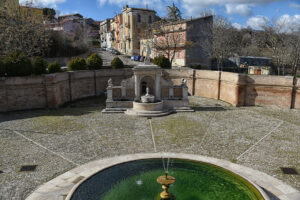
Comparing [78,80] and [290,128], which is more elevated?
[78,80]

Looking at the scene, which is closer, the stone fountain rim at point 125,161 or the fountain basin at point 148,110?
the stone fountain rim at point 125,161

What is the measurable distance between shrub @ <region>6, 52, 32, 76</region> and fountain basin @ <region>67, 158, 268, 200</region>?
1476 cm

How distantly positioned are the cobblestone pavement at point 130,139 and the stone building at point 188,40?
1734cm

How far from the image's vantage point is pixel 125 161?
10164mm

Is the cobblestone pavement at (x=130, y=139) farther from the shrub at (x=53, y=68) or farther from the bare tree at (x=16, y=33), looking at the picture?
the bare tree at (x=16, y=33)

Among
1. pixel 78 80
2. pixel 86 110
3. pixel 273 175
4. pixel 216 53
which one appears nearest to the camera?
pixel 273 175

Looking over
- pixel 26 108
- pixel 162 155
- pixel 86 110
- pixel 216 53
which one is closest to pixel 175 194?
pixel 162 155

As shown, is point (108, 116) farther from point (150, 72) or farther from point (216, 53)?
point (216, 53)

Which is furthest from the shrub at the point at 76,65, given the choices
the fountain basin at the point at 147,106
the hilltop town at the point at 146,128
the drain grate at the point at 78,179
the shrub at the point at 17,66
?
the drain grate at the point at 78,179

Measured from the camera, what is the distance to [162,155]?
36.0 feet

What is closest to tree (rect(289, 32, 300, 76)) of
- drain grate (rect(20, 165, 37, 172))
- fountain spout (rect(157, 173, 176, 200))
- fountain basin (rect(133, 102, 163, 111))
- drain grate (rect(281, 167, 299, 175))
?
fountain basin (rect(133, 102, 163, 111))

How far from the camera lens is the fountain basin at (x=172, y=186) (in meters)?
7.78

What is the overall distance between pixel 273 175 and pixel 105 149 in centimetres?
753

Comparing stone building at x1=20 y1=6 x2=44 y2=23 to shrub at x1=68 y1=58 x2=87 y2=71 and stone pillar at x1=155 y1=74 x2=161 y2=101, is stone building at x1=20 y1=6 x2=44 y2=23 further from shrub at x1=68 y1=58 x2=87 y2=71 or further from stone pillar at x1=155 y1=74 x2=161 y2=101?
stone pillar at x1=155 y1=74 x2=161 y2=101
